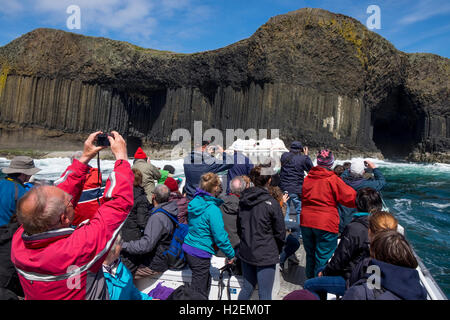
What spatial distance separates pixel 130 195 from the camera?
203cm

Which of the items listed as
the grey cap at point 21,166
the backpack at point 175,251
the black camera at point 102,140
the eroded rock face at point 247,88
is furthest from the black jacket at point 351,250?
the eroded rock face at point 247,88

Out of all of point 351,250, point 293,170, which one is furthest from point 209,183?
point 293,170

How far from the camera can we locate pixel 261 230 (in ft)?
10.9

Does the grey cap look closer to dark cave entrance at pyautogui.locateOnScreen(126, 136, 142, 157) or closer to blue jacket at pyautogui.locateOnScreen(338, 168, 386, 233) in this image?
blue jacket at pyautogui.locateOnScreen(338, 168, 386, 233)

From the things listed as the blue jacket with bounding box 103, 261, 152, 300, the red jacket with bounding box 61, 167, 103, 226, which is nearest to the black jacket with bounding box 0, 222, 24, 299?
the blue jacket with bounding box 103, 261, 152, 300

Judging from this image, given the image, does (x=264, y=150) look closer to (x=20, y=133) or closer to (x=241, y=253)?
(x=241, y=253)

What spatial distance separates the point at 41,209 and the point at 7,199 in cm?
180

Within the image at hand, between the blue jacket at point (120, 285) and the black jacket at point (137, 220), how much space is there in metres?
1.27

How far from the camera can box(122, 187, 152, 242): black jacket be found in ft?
13.6

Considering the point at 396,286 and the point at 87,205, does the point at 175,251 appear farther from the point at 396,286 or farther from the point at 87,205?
the point at 396,286

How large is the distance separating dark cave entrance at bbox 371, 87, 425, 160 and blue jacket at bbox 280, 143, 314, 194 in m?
36.7

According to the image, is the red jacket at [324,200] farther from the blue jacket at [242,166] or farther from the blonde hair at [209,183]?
the blue jacket at [242,166]

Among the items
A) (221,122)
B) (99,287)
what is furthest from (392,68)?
(99,287)

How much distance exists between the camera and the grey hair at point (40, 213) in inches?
65.7
